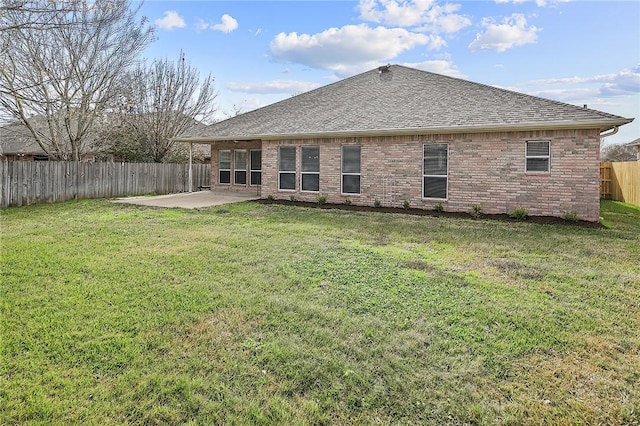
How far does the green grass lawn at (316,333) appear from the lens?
249 centimetres

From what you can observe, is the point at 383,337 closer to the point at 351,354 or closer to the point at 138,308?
the point at 351,354

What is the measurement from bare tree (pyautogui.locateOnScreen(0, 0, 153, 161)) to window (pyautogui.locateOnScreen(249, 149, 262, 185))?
20.9 feet

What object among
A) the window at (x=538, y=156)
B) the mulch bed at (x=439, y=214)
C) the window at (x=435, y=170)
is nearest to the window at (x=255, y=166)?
the mulch bed at (x=439, y=214)

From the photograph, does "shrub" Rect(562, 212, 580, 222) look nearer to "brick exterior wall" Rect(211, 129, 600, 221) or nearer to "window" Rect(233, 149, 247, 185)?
"brick exterior wall" Rect(211, 129, 600, 221)

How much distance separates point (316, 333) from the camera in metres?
3.46

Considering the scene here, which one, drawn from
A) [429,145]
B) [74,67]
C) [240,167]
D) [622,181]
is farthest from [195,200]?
[622,181]

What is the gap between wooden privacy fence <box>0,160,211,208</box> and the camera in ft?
41.1

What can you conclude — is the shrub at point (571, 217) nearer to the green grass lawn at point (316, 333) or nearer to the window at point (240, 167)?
the green grass lawn at point (316, 333)

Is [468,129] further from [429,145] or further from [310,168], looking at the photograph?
[310,168]

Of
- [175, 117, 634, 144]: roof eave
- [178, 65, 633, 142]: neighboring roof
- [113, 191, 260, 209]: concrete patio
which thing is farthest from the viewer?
[113, 191, 260, 209]: concrete patio

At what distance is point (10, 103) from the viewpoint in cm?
1409

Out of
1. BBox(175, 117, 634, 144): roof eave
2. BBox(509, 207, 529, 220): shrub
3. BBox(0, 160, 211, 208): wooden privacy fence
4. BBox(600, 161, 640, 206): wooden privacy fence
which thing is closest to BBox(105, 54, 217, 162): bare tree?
BBox(0, 160, 211, 208): wooden privacy fence

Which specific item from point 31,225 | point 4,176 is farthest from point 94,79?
point 31,225

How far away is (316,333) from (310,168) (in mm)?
10634
